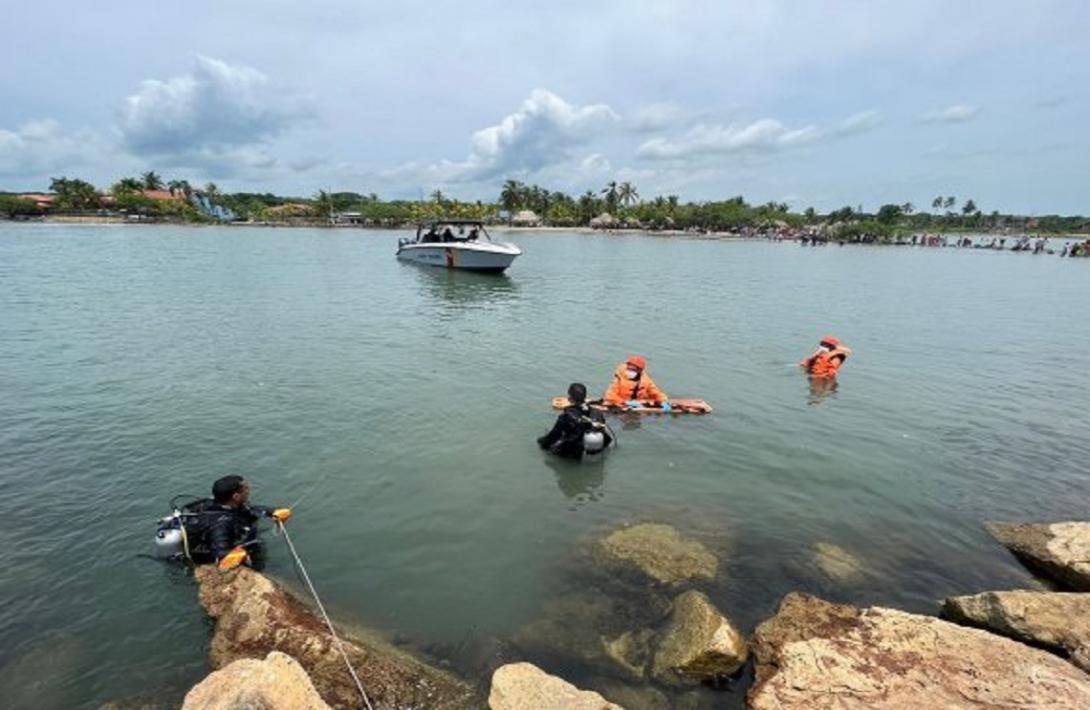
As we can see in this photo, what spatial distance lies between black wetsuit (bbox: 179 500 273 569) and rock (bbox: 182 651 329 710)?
8.85 feet

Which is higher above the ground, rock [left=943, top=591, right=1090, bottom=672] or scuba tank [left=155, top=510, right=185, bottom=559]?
rock [left=943, top=591, right=1090, bottom=672]

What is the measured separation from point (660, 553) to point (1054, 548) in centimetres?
510

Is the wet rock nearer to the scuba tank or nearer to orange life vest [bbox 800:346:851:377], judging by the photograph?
the scuba tank

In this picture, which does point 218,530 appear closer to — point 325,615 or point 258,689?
point 325,615

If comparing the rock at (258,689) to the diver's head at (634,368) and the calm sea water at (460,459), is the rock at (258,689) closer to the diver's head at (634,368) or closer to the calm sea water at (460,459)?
the calm sea water at (460,459)

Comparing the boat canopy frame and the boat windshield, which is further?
the boat windshield

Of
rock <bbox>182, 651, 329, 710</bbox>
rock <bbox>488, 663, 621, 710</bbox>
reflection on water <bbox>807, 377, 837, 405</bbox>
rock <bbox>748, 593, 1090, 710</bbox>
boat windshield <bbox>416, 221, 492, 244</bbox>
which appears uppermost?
boat windshield <bbox>416, 221, 492, 244</bbox>

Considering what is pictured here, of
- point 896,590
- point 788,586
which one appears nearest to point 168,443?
point 788,586

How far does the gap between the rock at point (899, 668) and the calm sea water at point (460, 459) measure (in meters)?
1.23

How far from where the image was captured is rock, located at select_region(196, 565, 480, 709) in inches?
221

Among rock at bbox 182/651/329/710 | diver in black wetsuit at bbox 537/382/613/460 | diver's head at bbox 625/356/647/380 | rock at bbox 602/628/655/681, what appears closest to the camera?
rock at bbox 182/651/329/710

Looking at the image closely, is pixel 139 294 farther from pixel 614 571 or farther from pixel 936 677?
pixel 936 677

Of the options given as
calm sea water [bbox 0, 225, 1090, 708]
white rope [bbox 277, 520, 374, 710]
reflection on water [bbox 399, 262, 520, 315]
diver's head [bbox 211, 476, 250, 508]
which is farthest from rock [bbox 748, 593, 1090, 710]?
reflection on water [bbox 399, 262, 520, 315]

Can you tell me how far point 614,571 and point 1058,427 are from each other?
12098 mm
